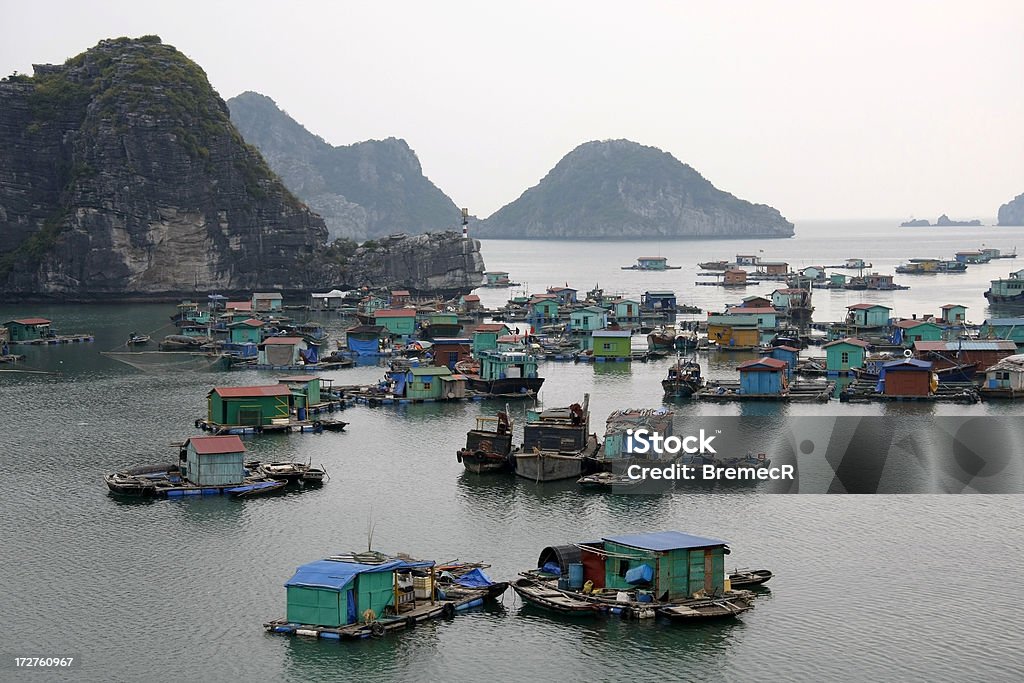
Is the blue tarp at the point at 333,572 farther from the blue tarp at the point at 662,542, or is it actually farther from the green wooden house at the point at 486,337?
the green wooden house at the point at 486,337

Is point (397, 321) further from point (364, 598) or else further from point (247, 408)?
point (364, 598)

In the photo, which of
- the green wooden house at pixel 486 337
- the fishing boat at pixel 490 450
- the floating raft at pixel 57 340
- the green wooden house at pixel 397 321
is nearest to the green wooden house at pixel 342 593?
the fishing boat at pixel 490 450

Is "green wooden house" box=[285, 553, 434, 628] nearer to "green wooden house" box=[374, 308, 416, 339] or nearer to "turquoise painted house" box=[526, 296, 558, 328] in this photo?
"green wooden house" box=[374, 308, 416, 339]

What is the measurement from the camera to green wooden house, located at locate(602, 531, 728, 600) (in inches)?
1030

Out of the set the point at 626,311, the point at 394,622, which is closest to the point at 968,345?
the point at 626,311

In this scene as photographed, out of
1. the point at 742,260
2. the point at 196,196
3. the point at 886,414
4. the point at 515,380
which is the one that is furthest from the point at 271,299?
the point at 742,260

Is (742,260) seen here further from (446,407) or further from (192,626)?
(192,626)

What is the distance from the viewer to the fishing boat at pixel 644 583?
84.9ft

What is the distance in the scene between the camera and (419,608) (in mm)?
25922

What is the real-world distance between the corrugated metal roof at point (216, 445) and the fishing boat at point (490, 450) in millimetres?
6405

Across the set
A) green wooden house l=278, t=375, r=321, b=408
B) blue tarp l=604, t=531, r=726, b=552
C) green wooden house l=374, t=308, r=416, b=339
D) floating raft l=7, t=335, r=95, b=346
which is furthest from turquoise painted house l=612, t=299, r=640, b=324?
blue tarp l=604, t=531, r=726, b=552

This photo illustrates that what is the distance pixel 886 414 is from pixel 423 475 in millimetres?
19079

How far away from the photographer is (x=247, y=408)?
47.0 meters

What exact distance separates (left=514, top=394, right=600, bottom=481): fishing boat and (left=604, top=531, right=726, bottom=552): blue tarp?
33.5 feet
